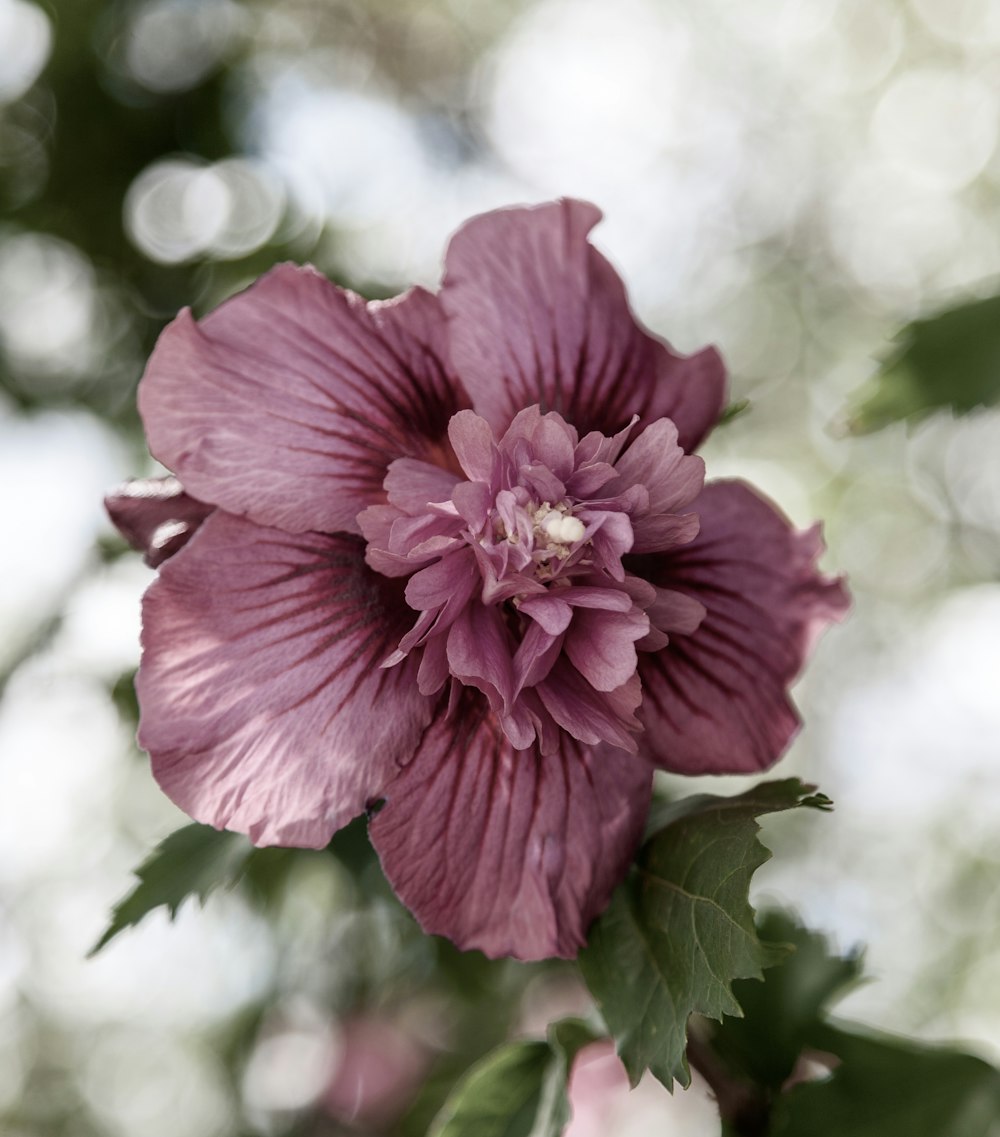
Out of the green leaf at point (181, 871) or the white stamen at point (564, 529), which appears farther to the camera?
the green leaf at point (181, 871)

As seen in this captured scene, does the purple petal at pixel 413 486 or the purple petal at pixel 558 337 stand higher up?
the purple petal at pixel 558 337

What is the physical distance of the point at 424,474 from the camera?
559 mm

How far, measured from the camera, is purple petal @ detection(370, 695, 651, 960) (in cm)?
57

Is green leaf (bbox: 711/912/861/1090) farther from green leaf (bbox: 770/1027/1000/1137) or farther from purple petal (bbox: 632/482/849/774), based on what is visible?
purple petal (bbox: 632/482/849/774)

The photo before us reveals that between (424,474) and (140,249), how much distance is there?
0.98m

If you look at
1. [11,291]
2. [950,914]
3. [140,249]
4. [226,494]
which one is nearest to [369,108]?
[140,249]

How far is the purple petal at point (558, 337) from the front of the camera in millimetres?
600

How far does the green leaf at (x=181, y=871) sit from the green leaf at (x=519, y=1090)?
0.22 metres

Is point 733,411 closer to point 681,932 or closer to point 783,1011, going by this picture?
point 681,932

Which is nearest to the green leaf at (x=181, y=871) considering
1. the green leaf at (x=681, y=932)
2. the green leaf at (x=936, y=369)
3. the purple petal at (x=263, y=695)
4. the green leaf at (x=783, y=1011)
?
the purple petal at (x=263, y=695)

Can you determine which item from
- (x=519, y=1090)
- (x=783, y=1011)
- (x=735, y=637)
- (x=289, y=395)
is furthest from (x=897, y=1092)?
(x=289, y=395)

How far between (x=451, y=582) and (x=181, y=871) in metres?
0.28

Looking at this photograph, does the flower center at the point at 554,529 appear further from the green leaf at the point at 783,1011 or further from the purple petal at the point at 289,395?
the green leaf at the point at 783,1011

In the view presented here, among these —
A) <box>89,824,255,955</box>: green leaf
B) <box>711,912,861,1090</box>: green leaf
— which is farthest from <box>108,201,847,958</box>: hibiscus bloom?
<box>711,912,861,1090</box>: green leaf
